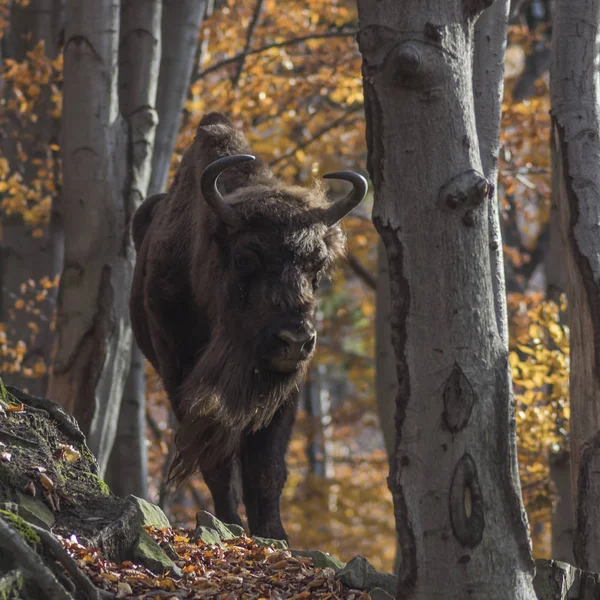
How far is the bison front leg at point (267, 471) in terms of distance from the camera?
6.69 metres

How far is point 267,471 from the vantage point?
680 cm

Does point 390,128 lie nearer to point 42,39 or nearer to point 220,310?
point 220,310

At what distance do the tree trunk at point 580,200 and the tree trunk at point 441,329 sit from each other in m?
1.87

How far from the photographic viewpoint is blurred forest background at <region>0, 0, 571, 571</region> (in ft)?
29.2

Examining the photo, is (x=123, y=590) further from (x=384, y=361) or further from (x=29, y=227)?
(x=29, y=227)

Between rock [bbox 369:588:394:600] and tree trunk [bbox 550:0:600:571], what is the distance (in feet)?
4.80

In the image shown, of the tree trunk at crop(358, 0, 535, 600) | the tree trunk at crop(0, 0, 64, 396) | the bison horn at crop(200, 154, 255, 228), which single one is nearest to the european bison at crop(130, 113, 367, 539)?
the bison horn at crop(200, 154, 255, 228)

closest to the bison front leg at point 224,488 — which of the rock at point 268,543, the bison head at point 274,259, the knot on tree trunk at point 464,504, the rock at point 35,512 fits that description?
the bison head at point 274,259

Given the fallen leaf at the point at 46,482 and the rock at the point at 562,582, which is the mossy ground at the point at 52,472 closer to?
the fallen leaf at the point at 46,482

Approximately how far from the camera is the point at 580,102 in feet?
18.5

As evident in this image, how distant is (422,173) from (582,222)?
A: 89.0 inches

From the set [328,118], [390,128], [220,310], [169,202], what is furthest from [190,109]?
[390,128]

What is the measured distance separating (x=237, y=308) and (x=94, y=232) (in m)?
2.21

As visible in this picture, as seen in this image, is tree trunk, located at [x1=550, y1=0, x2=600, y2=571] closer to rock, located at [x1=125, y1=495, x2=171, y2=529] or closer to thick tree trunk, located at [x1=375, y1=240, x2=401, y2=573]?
rock, located at [x1=125, y1=495, x2=171, y2=529]
